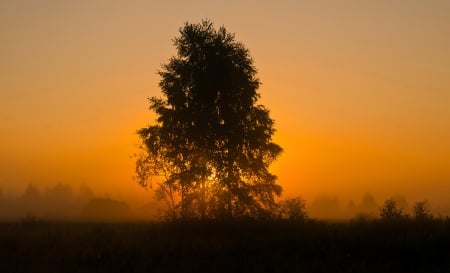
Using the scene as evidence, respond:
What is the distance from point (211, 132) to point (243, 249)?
15.3 metres

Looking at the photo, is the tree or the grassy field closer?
the grassy field

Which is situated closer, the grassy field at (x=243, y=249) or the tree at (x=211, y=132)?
the grassy field at (x=243, y=249)

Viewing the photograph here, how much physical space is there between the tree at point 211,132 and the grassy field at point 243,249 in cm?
1098

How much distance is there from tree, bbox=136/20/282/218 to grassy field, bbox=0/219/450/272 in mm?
10975

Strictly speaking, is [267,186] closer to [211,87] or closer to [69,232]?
[211,87]

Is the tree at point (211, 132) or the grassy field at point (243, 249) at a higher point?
the tree at point (211, 132)

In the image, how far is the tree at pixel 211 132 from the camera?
34406 mm

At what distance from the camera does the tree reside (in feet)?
113

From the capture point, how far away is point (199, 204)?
113 feet

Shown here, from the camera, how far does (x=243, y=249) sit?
19688 mm

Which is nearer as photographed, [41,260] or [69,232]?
[41,260]

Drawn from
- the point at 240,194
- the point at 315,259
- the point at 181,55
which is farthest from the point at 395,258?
the point at 181,55

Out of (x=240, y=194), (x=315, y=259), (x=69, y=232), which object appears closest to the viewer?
(x=315, y=259)

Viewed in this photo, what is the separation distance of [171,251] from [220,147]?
1557 cm
